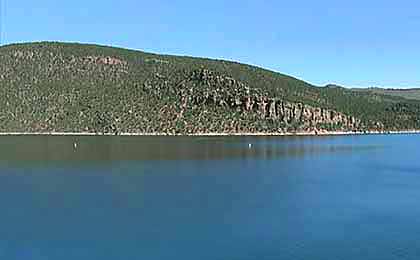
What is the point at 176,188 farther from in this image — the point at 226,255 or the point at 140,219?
the point at 226,255

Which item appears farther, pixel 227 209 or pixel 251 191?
pixel 251 191

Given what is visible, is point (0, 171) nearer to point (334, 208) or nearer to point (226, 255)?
point (334, 208)

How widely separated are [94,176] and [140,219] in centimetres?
3308

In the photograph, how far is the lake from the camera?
40.9m

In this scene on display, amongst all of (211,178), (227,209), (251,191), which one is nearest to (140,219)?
(227,209)

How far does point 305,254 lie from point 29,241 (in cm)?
1968

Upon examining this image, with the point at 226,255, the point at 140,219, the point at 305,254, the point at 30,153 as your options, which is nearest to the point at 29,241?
the point at 140,219

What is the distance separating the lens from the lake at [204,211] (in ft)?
134

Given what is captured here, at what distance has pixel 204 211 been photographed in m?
54.8

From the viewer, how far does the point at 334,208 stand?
5794 cm

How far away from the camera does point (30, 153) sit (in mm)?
121188

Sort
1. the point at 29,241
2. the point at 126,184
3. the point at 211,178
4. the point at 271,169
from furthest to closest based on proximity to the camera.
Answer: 1. the point at 271,169
2. the point at 211,178
3. the point at 126,184
4. the point at 29,241

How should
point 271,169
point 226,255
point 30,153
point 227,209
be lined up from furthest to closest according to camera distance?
1. point 30,153
2. point 271,169
3. point 227,209
4. point 226,255

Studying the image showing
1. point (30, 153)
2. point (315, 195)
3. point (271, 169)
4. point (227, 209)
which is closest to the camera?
point (227, 209)
